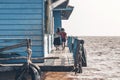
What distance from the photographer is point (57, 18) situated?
31.4m

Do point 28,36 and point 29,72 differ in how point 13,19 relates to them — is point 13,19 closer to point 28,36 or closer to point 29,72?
point 28,36

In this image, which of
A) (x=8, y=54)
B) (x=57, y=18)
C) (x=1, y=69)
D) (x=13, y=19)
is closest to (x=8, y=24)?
(x=13, y=19)

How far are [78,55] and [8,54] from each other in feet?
8.96

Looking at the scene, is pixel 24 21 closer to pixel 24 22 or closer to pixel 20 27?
pixel 24 22

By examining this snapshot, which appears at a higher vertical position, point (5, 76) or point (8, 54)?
point (8, 54)

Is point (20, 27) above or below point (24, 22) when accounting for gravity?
below

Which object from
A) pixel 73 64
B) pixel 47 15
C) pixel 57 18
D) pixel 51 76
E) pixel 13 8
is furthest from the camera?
pixel 57 18

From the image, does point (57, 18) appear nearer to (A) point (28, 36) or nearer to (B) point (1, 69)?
(A) point (28, 36)

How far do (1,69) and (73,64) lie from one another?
288 centimetres

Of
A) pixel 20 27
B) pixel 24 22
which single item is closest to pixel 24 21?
pixel 24 22

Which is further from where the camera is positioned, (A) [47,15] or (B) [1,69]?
(A) [47,15]

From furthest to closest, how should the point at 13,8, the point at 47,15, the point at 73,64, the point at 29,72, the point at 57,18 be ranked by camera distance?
the point at 57,18 → the point at 47,15 → the point at 13,8 → the point at 73,64 → the point at 29,72

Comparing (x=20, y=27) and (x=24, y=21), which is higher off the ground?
(x=24, y=21)

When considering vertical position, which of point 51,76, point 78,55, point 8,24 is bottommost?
point 51,76
